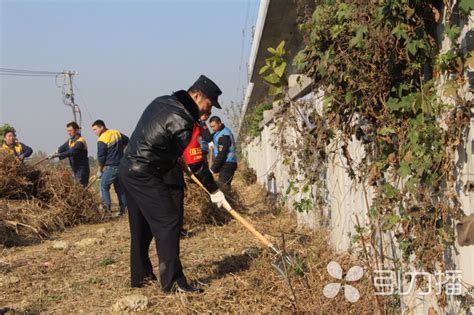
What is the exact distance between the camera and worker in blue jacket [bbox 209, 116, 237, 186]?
890cm

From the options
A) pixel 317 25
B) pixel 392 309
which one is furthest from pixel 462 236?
pixel 317 25

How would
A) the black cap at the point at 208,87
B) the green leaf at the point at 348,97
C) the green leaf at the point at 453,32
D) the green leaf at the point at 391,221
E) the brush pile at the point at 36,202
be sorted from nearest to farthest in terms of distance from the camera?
the green leaf at the point at 453,32 → the green leaf at the point at 391,221 → the green leaf at the point at 348,97 → the black cap at the point at 208,87 → the brush pile at the point at 36,202

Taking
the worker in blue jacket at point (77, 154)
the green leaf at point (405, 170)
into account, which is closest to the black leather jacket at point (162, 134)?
the green leaf at point (405, 170)

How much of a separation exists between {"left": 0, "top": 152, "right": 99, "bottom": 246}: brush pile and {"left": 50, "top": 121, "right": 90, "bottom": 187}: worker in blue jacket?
32.1 inches

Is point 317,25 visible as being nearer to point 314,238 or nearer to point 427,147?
point 427,147

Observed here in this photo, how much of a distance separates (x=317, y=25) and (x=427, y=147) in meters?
1.20

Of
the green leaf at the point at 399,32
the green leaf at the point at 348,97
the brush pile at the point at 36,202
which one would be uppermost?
the green leaf at the point at 399,32

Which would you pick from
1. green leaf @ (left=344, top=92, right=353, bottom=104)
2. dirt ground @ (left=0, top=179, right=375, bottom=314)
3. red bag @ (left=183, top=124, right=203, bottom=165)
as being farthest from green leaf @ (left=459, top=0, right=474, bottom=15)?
red bag @ (left=183, top=124, right=203, bottom=165)

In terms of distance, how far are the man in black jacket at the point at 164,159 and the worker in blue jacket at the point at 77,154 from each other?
6335 millimetres

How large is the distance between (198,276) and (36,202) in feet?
15.5

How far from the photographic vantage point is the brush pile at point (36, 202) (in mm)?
7760

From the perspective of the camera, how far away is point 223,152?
891 centimetres

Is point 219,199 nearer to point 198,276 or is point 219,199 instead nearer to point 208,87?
point 198,276

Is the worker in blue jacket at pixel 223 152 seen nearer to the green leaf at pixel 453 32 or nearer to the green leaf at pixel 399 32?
the green leaf at pixel 399 32
